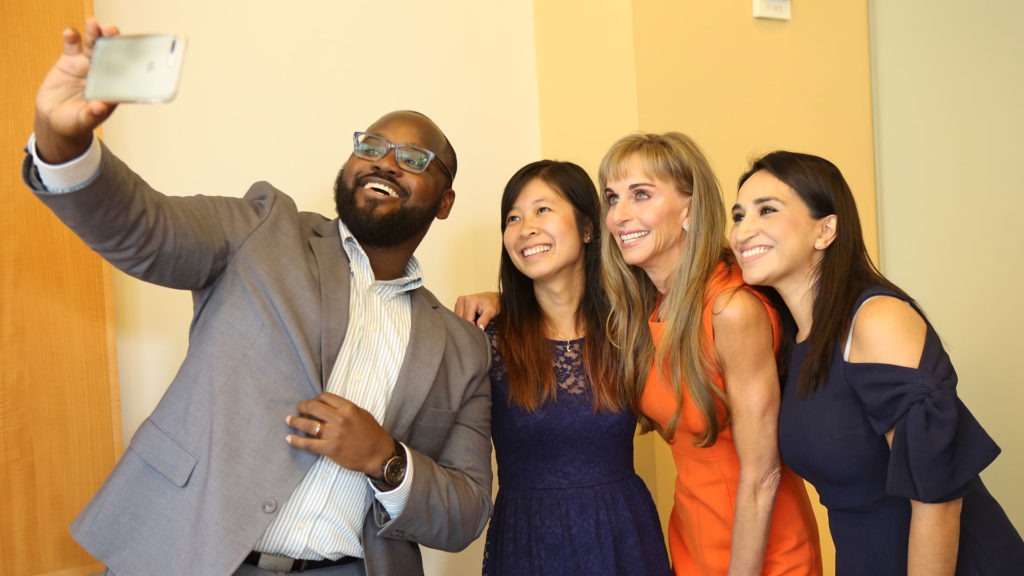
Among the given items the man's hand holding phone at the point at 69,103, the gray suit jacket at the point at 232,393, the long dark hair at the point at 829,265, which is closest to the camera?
the man's hand holding phone at the point at 69,103

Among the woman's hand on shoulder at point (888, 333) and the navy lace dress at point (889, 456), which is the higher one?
the woman's hand on shoulder at point (888, 333)

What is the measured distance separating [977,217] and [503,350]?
2.31 metres

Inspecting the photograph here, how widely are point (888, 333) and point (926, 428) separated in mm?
198

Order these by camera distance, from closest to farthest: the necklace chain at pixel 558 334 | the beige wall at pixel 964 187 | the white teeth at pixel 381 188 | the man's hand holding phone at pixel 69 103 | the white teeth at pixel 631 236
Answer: the man's hand holding phone at pixel 69 103, the white teeth at pixel 381 188, the white teeth at pixel 631 236, the necklace chain at pixel 558 334, the beige wall at pixel 964 187

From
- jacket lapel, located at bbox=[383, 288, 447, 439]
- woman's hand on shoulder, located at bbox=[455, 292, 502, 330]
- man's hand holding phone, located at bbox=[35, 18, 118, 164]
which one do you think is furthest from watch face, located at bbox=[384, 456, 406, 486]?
man's hand holding phone, located at bbox=[35, 18, 118, 164]

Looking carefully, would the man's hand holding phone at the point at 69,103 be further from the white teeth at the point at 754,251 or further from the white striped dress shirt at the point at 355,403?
the white teeth at the point at 754,251

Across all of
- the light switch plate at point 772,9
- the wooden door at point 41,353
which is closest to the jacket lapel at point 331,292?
the wooden door at point 41,353

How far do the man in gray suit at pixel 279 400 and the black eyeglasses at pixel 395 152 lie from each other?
1.4 inches

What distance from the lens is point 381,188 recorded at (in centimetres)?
220

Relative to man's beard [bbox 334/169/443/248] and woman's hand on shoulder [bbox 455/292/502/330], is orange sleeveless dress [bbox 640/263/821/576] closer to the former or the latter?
woman's hand on shoulder [bbox 455/292/502/330]

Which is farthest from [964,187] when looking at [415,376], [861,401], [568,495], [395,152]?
[415,376]

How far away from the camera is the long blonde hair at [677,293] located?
226 centimetres

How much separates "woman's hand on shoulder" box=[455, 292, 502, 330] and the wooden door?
3.10 ft

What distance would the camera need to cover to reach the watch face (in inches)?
73.3
